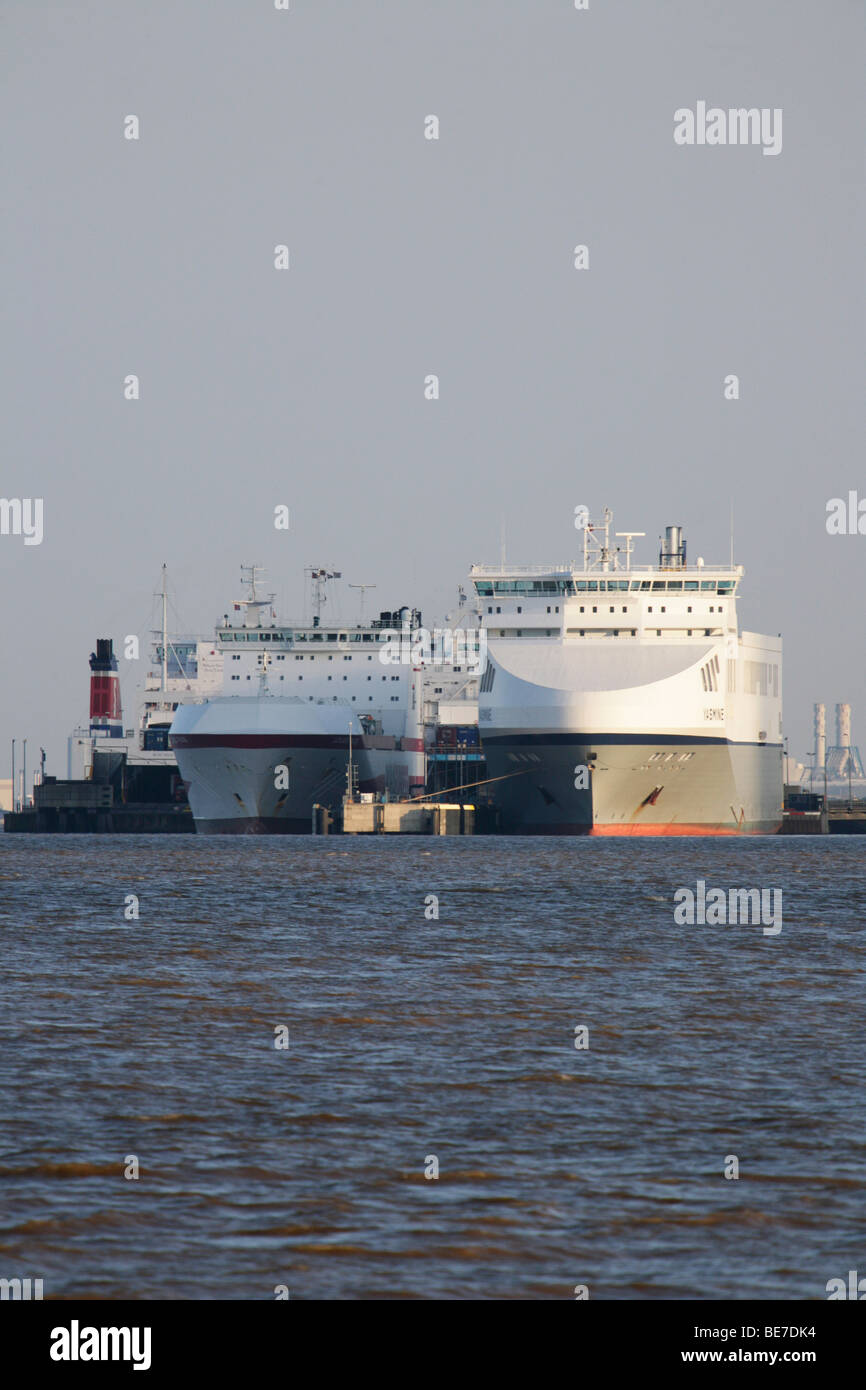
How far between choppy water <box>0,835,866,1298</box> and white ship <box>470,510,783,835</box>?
4561cm

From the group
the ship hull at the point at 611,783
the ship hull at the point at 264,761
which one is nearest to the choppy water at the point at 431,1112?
the ship hull at the point at 611,783

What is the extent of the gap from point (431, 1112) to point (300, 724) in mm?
77818

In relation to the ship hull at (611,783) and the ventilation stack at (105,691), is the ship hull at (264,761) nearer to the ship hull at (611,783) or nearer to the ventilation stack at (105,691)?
the ship hull at (611,783)

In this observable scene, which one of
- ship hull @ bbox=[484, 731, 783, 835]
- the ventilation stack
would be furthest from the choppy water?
the ventilation stack

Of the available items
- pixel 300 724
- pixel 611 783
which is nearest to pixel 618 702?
pixel 611 783

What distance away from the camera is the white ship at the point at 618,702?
274 feet

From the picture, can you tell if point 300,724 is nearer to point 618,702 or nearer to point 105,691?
point 618,702

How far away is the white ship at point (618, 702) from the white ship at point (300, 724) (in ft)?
34.7

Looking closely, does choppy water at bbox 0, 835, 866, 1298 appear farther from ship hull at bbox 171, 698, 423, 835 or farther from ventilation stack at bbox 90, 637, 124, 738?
ventilation stack at bbox 90, 637, 124, 738

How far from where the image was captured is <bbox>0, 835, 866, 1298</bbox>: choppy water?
39.9 ft

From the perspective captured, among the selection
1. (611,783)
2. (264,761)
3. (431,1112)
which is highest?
(264,761)

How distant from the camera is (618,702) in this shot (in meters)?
83.1

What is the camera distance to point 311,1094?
1784cm
